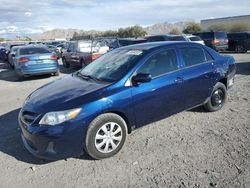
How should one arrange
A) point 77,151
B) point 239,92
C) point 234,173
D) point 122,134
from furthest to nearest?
1. point 239,92
2. point 122,134
3. point 77,151
4. point 234,173

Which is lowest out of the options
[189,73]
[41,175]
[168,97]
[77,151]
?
[41,175]

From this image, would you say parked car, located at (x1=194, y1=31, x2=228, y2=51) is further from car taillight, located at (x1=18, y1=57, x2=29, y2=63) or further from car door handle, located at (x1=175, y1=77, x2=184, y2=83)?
car door handle, located at (x1=175, y1=77, x2=184, y2=83)

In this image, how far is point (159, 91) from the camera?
15.6 ft

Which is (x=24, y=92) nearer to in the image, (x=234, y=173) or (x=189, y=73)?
(x=189, y=73)

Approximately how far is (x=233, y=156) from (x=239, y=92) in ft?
13.8

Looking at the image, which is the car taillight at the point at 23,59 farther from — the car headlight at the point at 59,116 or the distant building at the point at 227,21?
the distant building at the point at 227,21

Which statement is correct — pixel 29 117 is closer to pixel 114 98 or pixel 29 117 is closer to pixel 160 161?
pixel 114 98

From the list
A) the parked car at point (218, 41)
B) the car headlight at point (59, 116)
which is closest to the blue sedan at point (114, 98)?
the car headlight at point (59, 116)

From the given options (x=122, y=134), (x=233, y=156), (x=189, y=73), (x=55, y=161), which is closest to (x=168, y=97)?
(x=189, y=73)

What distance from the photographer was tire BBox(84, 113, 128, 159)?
4.08 meters

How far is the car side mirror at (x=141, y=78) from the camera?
4.43 meters

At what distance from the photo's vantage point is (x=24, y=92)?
31.9 ft

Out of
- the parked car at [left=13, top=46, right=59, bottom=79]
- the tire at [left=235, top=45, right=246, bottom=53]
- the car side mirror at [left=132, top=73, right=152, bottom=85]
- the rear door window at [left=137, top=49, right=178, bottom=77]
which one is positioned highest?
the rear door window at [left=137, top=49, right=178, bottom=77]

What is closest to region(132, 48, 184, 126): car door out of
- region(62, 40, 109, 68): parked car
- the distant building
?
region(62, 40, 109, 68): parked car
